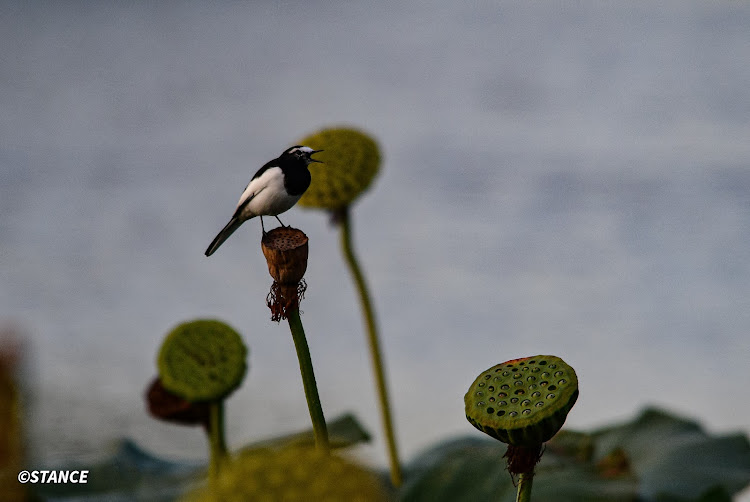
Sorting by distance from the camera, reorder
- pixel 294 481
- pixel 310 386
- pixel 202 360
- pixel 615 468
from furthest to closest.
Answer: pixel 615 468, pixel 202 360, pixel 310 386, pixel 294 481

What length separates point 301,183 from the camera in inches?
29.3

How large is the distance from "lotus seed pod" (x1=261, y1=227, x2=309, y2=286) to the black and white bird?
0.09 ft

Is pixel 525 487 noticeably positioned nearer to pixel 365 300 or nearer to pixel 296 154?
pixel 296 154

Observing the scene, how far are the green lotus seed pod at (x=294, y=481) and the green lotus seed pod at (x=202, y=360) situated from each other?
0.32 metres

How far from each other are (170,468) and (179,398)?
2.99ft

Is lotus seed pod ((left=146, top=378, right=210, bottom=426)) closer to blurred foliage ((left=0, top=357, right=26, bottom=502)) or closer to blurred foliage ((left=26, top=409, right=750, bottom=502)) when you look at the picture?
blurred foliage ((left=0, top=357, right=26, bottom=502))

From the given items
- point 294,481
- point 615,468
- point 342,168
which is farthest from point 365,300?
point 294,481

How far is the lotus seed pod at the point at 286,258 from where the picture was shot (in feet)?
2.34

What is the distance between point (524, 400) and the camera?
0.72 meters

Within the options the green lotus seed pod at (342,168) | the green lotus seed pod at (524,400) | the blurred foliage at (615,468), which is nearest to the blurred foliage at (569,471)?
the blurred foliage at (615,468)

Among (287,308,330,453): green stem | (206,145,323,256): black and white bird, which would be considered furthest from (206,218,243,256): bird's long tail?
(287,308,330,453): green stem

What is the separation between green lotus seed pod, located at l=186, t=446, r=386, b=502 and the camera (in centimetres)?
50

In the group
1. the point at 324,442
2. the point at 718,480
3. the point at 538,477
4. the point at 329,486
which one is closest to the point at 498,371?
the point at 324,442

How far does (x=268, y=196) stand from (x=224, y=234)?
55 millimetres
